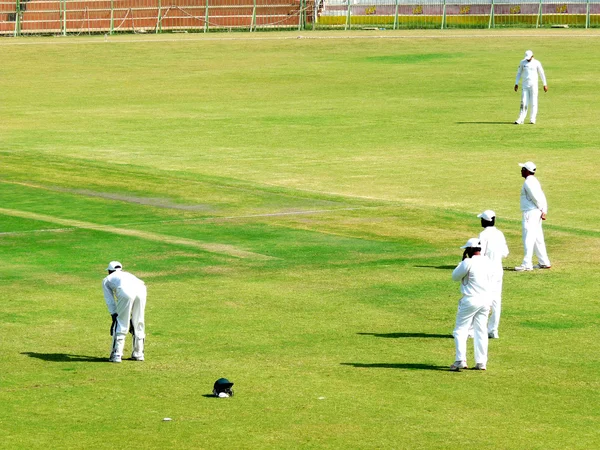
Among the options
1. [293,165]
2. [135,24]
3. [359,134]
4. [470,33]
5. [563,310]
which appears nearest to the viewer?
[563,310]

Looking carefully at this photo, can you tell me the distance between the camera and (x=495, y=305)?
19328 millimetres

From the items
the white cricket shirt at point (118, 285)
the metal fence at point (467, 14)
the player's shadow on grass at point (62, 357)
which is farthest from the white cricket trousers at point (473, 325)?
the metal fence at point (467, 14)

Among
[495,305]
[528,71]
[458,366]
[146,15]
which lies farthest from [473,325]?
[146,15]

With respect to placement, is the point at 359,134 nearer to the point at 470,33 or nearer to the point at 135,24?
the point at 470,33

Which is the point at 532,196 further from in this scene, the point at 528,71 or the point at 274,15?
the point at 274,15

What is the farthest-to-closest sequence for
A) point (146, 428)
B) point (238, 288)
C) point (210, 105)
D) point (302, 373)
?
point (210, 105) < point (238, 288) < point (302, 373) < point (146, 428)

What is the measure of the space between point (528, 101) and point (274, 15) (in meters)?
41.8

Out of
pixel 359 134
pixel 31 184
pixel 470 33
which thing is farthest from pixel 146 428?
pixel 470 33

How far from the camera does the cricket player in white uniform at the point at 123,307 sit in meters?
18.0

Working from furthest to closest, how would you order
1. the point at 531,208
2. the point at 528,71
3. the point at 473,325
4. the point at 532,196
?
the point at 528,71 → the point at 531,208 → the point at 532,196 → the point at 473,325

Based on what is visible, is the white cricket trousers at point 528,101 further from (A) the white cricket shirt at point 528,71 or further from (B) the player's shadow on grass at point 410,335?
(B) the player's shadow on grass at point 410,335

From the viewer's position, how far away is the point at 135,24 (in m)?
83.6

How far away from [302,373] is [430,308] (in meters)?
4.54

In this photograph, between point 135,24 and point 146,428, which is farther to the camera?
point 135,24
